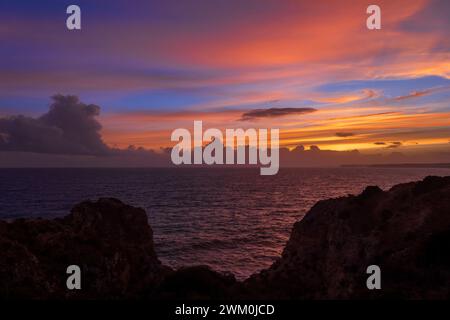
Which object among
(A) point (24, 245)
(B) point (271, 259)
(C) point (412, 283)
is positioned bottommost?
(B) point (271, 259)

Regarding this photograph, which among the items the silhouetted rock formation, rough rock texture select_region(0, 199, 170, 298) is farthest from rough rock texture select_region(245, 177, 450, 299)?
rough rock texture select_region(0, 199, 170, 298)

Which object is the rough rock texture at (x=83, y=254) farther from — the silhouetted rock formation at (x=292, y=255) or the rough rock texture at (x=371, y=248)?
the rough rock texture at (x=371, y=248)

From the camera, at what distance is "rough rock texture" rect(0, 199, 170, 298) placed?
25.6 m

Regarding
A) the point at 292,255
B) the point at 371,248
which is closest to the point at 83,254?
the point at 292,255

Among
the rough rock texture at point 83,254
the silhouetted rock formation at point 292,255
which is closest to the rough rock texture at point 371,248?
the silhouetted rock formation at point 292,255

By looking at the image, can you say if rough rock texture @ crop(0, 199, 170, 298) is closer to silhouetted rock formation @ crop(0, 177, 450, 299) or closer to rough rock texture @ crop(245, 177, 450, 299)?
silhouetted rock formation @ crop(0, 177, 450, 299)

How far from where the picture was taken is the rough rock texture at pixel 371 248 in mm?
25047

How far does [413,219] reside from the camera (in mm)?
31141

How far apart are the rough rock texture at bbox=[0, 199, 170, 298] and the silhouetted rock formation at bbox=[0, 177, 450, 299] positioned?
8 centimetres

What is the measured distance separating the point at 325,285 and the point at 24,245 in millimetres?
25567

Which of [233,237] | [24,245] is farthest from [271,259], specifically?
[24,245]
